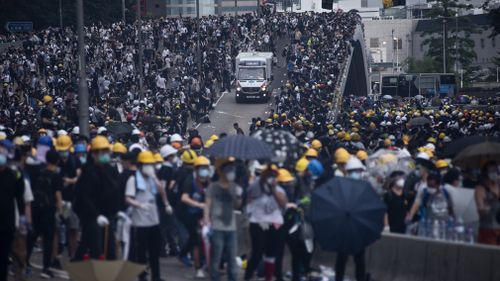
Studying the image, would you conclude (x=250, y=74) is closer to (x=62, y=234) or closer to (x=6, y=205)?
(x=62, y=234)

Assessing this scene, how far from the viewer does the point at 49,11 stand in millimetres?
92625

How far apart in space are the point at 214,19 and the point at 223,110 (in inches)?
737

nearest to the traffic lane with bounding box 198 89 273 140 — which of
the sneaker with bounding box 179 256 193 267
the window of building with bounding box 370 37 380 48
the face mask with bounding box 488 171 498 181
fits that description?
the sneaker with bounding box 179 256 193 267

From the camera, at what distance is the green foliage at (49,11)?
8688cm

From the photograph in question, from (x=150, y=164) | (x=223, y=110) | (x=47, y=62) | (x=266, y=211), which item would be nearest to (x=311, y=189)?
(x=266, y=211)

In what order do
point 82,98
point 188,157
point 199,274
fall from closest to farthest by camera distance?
1. point 199,274
2. point 188,157
3. point 82,98

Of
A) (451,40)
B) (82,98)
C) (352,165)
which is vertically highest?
(82,98)

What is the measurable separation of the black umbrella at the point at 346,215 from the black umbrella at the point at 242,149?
54.5 inches

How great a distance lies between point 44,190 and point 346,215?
3.61 metres

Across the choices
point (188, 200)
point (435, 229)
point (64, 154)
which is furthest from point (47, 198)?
point (435, 229)

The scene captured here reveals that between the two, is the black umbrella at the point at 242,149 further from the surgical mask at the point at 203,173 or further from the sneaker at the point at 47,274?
the sneaker at the point at 47,274

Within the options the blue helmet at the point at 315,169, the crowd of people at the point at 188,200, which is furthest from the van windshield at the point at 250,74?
the blue helmet at the point at 315,169

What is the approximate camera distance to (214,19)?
81.6 meters

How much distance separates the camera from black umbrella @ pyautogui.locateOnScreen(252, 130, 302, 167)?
54.4 feet
